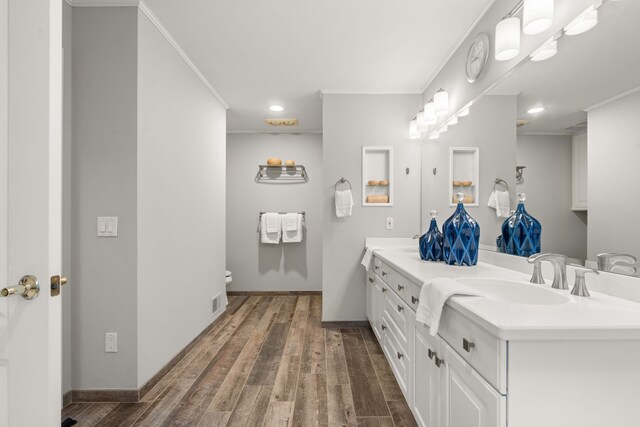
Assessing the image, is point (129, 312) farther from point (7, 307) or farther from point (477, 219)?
point (477, 219)

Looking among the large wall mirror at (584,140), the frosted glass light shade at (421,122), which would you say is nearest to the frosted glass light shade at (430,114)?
the frosted glass light shade at (421,122)

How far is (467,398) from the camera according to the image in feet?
3.30

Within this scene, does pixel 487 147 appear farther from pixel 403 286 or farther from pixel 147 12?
pixel 147 12

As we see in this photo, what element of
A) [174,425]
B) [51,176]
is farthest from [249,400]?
[51,176]

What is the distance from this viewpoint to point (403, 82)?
2.98 metres

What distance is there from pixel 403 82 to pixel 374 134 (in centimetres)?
54

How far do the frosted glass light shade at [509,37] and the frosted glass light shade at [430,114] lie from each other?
99cm

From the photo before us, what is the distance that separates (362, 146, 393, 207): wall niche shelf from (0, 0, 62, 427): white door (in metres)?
2.59

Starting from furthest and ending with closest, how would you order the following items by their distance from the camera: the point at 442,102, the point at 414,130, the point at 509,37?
the point at 414,130 → the point at 442,102 → the point at 509,37

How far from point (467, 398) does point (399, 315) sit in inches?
34.5

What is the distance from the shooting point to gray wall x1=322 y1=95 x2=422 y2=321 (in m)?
3.16

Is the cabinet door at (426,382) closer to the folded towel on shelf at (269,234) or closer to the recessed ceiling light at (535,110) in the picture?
the recessed ceiling light at (535,110)

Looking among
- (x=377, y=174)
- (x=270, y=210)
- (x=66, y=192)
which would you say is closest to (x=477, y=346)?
(x=66, y=192)

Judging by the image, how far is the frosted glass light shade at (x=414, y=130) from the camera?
3.05 m
